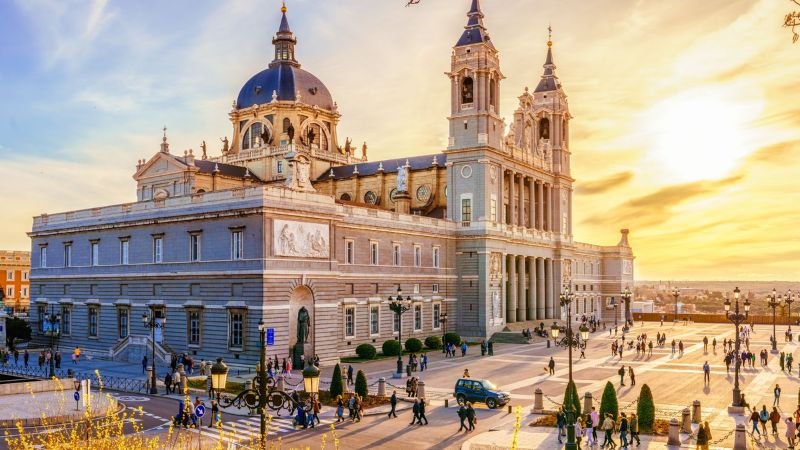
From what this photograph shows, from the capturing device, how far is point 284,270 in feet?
164

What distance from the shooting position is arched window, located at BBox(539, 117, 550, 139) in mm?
96875

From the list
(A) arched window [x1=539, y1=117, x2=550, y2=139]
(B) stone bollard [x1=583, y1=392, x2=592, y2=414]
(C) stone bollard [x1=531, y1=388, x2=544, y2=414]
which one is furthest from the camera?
(A) arched window [x1=539, y1=117, x2=550, y2=139]

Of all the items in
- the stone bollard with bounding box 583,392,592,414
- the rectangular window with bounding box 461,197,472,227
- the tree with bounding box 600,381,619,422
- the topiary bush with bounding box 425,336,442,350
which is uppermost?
the rectangular window with bounding box 461,197,472,227

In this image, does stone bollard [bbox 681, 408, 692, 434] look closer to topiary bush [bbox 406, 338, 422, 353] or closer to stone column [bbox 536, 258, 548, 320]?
topiary bush [bbox 406, 338, 422, 353]

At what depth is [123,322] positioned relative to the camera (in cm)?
5919

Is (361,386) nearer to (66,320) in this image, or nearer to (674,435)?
(674,435)

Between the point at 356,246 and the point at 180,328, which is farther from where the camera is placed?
the point at 356,246

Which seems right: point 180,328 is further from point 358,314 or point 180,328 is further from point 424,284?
point 424,284

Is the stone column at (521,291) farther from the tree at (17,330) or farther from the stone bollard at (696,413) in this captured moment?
the stone bollard at (696,413)

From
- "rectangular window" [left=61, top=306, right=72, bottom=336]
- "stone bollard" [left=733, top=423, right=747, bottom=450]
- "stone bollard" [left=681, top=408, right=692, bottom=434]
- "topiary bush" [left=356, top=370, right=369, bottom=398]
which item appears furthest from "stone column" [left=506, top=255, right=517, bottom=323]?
"stone bollard" [left=733, top=423, right=747, bottom=450]

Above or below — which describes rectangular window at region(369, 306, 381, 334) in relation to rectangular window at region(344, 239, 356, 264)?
below

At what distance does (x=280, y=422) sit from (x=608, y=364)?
30.7 metres

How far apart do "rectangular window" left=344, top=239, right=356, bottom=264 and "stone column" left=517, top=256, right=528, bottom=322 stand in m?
29.7

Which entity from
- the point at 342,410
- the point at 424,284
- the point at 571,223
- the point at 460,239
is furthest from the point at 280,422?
the point at 571,223
